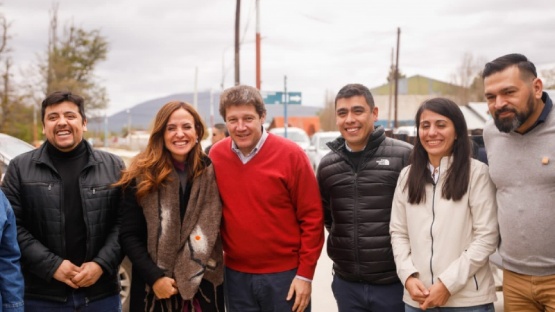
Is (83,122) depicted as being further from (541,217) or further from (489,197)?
(541,217)

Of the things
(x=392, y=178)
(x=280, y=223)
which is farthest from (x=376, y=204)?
(x=280, y=223)

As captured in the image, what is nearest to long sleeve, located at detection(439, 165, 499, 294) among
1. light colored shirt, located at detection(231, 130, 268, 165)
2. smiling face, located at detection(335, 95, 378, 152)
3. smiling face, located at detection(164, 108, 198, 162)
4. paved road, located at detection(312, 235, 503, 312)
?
smiling face, located at detection(335, 95, 378, 152)

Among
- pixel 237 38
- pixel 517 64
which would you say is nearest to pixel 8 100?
pixel 237 38

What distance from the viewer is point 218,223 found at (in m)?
3.38

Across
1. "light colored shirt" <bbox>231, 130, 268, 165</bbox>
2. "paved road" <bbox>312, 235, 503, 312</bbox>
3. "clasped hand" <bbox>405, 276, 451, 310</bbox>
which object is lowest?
"paved road" <bbox>312, 235, 503, 312</bbox>

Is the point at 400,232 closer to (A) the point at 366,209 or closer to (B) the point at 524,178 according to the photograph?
(A) the point at 366,209

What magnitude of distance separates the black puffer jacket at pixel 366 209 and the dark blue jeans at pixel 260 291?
39 centimetres

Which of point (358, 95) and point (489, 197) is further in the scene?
point (358, 95)

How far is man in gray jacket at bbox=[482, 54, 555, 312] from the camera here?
9.66 feet

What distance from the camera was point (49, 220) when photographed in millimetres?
3297

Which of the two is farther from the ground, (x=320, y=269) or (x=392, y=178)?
(x=392, y=178)

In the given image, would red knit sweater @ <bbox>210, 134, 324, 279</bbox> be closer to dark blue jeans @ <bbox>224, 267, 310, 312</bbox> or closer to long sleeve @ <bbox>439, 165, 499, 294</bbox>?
dark blue jeans @ <bbox>224, 267, 310, 312</bbox>

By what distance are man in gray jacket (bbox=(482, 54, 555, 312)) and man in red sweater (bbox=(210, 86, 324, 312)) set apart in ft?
3.76

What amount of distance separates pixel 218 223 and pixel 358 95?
49.2 inches
